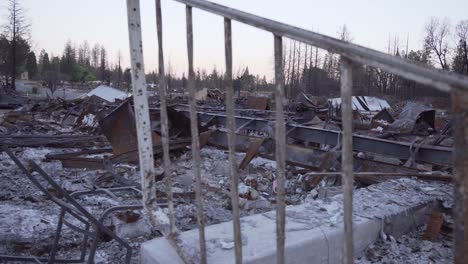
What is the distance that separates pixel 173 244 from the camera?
1839mm

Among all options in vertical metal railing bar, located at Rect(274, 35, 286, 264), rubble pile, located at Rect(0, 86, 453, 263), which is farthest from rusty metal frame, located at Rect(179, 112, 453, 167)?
vertical metal railing bar, located at Rect(274, 35, 286, 264)

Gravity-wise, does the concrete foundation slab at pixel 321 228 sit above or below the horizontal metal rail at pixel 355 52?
below

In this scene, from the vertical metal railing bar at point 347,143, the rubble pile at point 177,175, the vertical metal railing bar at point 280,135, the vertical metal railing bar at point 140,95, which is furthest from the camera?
the rubble pile at point 177,175

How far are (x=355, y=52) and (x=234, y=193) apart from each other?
725mm

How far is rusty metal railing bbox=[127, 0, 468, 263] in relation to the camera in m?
0.80

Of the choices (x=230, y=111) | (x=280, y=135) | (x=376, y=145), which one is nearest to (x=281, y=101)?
(x=280, y=135)

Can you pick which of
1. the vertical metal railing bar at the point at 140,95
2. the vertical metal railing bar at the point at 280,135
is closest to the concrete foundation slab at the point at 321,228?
the vertical metal railing bar at the point at 140,95

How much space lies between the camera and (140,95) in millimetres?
1777

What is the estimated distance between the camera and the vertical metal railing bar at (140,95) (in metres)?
1.74

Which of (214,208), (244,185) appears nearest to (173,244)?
(214,208)

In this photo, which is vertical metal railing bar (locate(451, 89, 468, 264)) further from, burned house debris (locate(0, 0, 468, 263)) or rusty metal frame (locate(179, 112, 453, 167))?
rusty metal frame (locate(179, 112, 453, 167))

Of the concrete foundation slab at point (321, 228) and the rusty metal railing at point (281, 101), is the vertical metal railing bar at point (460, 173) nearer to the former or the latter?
the rusty metal railing at point (281, 101)

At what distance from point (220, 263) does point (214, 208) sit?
2495mm

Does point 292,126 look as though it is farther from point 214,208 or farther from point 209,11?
point 209,11
